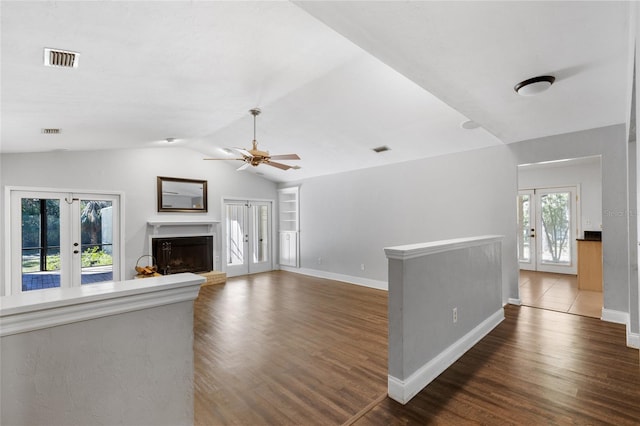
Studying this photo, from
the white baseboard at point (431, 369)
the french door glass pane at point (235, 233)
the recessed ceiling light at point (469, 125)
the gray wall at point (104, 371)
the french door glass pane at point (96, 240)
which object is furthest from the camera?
the french door glass pane at point (235, 233)

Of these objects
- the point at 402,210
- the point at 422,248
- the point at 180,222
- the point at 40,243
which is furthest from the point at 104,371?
the point at 180,222

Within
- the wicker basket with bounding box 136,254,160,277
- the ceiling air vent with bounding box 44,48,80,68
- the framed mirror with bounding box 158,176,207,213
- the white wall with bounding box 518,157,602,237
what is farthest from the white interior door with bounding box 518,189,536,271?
the ceiling air vent with bounding box 44,48,80,68

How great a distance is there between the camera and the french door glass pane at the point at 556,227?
698cm

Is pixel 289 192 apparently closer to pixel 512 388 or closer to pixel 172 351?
pixel 512 388

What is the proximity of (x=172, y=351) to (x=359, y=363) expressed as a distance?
82.9 inches

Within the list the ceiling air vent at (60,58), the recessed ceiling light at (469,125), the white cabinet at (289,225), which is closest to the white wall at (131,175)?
the white cabinet at (289,225)

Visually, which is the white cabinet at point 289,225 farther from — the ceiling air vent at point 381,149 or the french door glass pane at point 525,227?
the french door glass pane at point 525,227

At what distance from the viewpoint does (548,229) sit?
725 cm

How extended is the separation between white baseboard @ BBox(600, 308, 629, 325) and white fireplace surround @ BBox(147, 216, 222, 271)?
681 cm

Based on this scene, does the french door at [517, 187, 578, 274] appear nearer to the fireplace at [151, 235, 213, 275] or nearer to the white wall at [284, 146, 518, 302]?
the white wall at [284, 146, 518, 302]

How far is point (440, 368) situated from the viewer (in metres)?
2.63

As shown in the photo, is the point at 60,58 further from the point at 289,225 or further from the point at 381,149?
the point at 289,225

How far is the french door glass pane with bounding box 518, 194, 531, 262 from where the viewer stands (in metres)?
7.52

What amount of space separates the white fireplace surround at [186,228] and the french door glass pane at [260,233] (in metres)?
1.02
